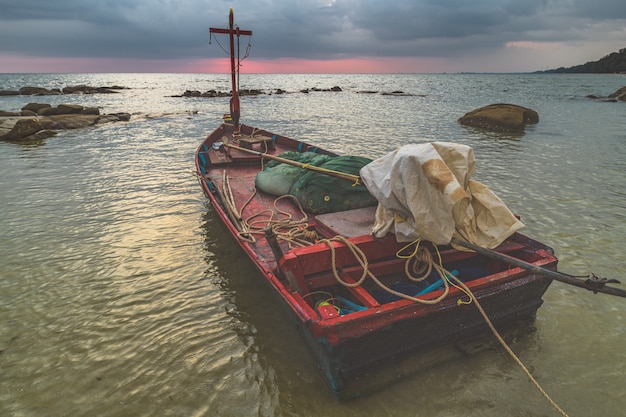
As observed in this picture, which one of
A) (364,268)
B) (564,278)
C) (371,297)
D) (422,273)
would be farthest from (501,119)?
(371,297)

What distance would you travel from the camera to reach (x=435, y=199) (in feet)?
12.8

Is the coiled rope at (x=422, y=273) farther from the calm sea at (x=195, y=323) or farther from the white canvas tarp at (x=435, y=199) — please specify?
the calm sea at (x=195, y=323)

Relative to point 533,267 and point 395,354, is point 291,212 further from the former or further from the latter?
point 533,267

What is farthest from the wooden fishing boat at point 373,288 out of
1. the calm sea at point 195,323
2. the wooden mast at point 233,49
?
the wooden mast at point 233,49

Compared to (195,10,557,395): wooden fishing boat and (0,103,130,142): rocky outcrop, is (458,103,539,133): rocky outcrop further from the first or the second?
(0,103,130,142): rocky outcrop

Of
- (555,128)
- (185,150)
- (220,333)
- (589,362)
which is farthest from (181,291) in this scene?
(555,128)

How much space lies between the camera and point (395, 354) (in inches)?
144

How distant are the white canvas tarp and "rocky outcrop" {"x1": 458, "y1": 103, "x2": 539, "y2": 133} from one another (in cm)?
2058

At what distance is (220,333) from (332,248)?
212 centimetres

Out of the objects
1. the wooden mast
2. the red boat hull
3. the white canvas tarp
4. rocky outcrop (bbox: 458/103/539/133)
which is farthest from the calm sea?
rocky outcrop (bbox: 458/103/539/133)

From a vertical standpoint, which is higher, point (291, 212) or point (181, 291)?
point (291, 212)

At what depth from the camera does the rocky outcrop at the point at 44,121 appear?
61.7 feet

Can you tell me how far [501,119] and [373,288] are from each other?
72.7ft

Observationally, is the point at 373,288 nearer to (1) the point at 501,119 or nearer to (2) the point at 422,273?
(2) the point at 422,273
